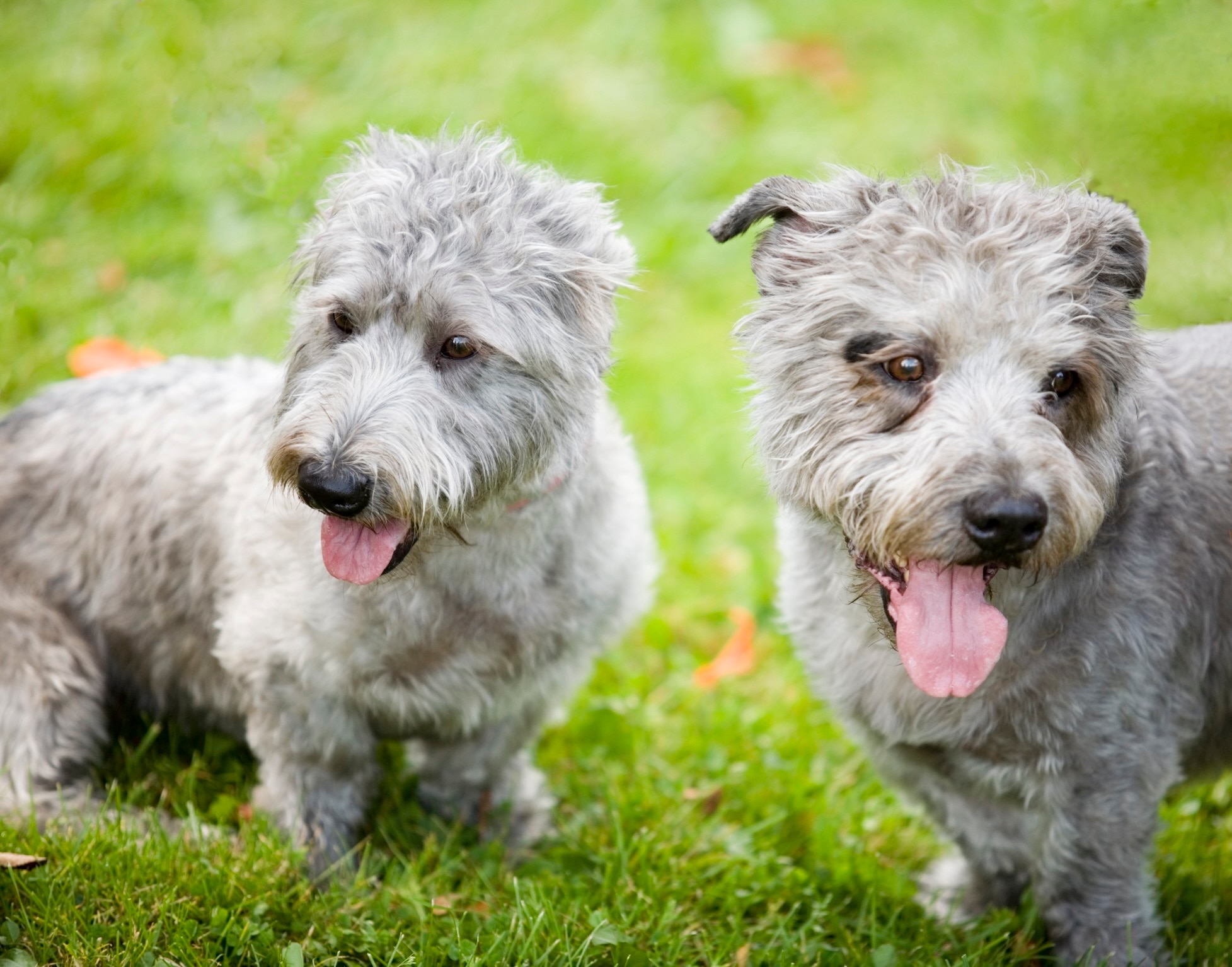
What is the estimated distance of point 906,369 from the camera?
3139mm

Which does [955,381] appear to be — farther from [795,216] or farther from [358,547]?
[358,547]

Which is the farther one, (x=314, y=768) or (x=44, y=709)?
(x=44, y=709)

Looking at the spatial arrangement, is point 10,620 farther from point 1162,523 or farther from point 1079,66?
point 1079,66

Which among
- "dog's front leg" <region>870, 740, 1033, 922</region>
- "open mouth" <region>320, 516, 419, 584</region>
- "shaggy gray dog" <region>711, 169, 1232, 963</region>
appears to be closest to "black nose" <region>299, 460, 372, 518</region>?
"open mouth" <region>320, 516, 419, 584</region>

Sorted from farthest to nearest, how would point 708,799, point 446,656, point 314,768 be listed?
point 708,799 < point 314,768 < point 446,656

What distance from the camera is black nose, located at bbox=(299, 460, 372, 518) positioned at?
10.6ft

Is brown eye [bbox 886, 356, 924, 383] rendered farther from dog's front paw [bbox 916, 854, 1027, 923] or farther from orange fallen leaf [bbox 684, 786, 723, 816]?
orange fallen leaf [bbox 684, 786, 723, 816]

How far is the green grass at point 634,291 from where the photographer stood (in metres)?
3.64

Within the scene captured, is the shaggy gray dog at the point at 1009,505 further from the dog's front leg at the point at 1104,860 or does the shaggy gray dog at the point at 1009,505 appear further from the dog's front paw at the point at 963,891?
the dog's front paw at the point at 963,891

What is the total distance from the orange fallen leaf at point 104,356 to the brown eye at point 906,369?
3.71 metres

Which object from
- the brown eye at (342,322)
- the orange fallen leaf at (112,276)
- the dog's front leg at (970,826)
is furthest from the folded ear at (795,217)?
the orange fallen leaf at (112,276)

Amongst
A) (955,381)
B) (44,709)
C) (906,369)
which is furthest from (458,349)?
(44,709)

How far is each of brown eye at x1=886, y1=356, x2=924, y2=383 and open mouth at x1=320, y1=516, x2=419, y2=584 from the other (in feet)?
4.46

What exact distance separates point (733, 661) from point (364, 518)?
2285 mm
